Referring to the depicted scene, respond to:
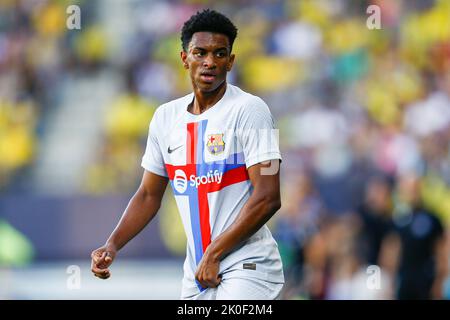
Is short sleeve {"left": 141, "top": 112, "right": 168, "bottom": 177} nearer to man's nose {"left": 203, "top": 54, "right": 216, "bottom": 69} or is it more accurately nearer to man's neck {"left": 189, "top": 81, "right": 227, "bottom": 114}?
man's neck {"left": 189, "top": 81, "right": 227, "bottom": 114}

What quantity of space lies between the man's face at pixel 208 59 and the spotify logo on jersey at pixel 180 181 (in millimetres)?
470

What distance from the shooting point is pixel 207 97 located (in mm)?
5496

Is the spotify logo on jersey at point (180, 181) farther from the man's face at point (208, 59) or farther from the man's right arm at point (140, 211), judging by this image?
the man's face at point (208, 59)

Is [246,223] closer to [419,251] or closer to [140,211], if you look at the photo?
[140,211]

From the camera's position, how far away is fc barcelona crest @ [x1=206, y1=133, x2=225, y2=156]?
5.34 metres

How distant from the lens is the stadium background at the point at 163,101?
12344mm

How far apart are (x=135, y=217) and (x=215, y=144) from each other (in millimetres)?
740

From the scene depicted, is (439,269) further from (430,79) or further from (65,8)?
(65,8)

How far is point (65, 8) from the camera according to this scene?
1557 cm

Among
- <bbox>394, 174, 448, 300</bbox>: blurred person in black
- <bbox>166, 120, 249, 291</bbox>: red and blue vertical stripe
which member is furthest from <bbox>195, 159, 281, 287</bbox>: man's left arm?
<bbox>394, 174, 448, 300</bbox>: blurred person in black

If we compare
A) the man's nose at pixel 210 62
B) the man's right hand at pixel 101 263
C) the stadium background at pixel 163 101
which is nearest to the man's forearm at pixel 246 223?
the man's right hand at pixel 101 263

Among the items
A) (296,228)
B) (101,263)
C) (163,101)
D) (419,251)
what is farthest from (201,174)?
(163,101)

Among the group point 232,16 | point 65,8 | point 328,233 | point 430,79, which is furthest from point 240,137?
point 65,8

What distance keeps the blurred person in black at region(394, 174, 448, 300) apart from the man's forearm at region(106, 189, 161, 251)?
17.2ft
